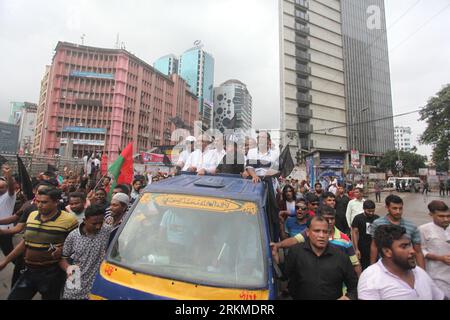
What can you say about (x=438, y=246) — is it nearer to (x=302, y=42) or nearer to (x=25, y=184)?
(x=25, y=184)

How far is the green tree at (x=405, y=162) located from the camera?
176 ft

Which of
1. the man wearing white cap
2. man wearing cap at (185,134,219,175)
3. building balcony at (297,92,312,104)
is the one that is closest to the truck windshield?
the man wearing white cap

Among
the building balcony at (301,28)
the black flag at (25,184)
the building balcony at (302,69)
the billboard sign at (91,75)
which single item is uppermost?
the building balcony at (301,28)

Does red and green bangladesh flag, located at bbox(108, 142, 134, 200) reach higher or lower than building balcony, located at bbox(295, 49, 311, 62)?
lower

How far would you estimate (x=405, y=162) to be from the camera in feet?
180

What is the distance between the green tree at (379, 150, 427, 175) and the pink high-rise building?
188 feet

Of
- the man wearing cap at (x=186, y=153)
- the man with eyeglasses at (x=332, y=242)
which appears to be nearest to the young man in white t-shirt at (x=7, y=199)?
the man wearing cap at (x=186, y=153)

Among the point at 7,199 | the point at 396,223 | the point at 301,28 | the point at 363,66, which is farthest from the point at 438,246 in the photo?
the point at 363,66

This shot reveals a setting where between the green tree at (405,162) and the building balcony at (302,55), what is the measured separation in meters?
31.6

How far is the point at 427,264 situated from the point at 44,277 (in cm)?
442

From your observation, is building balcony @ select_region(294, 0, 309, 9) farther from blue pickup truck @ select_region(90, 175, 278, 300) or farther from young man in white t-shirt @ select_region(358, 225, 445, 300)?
young man in white t-shirt @ select_region(358, 225, 445, 300)

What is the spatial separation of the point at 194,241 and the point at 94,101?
6350 centimetres

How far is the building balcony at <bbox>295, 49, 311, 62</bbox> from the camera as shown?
3847 cm

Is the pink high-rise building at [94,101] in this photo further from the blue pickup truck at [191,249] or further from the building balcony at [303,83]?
the blue pickup truck at [191,249]
